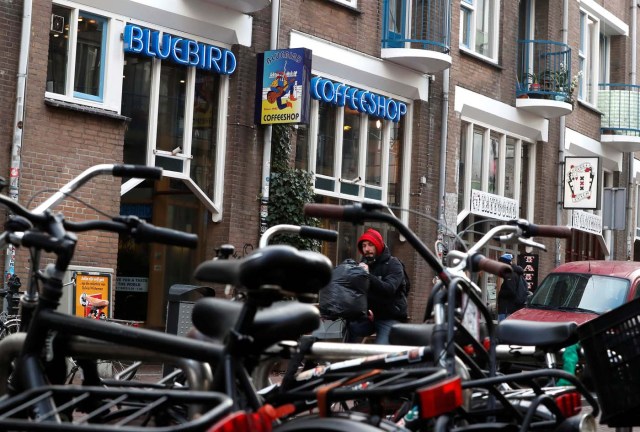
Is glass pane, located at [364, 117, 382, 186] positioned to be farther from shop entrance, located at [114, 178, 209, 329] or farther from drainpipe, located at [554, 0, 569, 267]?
drainpipe, located at [554, 0, 569, 267]

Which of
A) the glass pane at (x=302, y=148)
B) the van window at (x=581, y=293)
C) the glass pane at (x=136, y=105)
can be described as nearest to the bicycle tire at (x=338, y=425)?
the glass pane at (x=136, y=105)

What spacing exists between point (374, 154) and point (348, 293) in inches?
375

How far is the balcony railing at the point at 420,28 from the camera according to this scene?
67.2 feet

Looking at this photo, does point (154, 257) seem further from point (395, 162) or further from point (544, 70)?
point (544, 70)

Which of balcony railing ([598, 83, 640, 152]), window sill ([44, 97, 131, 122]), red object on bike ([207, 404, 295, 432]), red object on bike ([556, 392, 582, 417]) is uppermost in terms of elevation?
balcony railing ([598, 83, 640, 152])

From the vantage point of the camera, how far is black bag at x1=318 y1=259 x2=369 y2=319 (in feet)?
36.7

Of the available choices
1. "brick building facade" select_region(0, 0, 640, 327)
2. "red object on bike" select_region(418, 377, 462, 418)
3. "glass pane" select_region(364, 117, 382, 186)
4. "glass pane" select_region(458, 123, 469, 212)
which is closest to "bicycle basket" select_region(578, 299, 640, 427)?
"red object on bike" select_region(418, 377, 462, 418)

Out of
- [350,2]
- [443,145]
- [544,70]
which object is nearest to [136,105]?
[350,2]

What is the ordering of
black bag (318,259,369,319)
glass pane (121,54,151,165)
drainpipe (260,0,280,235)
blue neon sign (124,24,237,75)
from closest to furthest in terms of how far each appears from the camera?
black bag (318,259,369,319) → blue neon sign (124,24,237,75) → glass pane (121,54,151,165) → drainpipe (260,0,280,235)

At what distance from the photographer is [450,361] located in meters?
4.99

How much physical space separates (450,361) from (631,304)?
1.36 m

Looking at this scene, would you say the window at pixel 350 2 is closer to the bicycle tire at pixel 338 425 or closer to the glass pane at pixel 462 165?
the glass pane at pixel 462 165

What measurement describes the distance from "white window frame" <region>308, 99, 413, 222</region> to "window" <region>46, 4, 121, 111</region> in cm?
442

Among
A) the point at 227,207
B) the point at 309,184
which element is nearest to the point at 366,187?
the point at 309,184
